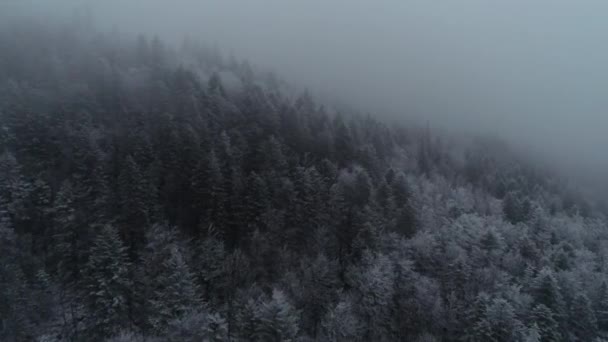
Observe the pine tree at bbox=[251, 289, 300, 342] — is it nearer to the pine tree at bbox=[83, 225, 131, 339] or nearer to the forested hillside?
the forested hillside

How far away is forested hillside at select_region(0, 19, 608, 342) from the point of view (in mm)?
48812

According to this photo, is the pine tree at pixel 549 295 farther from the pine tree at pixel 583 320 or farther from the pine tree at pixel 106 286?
the pine tree at pixel 106 286

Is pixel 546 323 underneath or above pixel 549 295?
underneath

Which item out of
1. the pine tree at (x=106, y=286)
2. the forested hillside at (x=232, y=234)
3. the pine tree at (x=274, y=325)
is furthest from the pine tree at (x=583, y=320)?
the pine tree at (x=106, y=286)

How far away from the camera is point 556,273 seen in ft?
203

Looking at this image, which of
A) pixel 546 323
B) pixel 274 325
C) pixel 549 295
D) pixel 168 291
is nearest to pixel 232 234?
pixel 168 291

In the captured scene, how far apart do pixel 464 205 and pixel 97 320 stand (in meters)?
72.4

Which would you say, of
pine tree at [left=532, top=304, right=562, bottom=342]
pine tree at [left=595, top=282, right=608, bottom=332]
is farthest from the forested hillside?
pine tree at [left=595, top=282, right=608, bottom=332]

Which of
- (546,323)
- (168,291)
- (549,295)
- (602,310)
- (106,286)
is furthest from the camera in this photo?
(602,310)

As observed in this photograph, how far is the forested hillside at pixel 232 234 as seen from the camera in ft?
160

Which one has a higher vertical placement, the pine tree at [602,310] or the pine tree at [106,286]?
the pine tree at [106,286]

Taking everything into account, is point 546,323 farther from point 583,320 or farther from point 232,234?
point 232,234

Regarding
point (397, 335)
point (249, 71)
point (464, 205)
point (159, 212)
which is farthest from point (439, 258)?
point (249, 71)

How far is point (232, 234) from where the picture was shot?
212 ft
